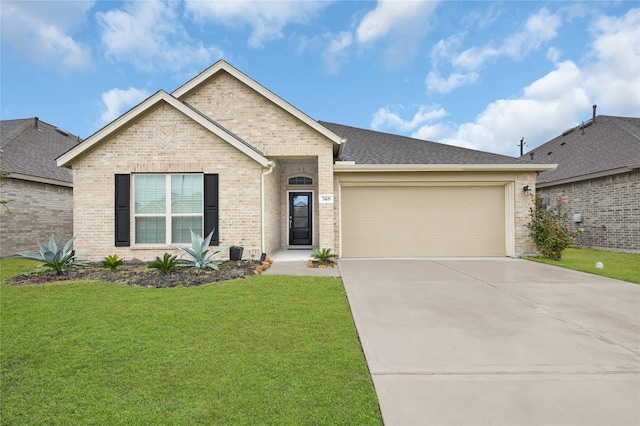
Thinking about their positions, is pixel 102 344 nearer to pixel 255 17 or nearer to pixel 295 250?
pixel 295 250

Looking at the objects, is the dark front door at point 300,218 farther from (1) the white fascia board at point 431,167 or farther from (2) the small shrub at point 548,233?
(2) the small shrub at point 548,233

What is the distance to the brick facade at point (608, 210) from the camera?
11637 mm

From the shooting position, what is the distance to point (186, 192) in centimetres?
878

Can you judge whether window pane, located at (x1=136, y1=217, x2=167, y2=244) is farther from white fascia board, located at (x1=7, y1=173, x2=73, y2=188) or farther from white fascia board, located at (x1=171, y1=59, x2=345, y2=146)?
white fascia board, located at (x1=7, y1=173, x2=73, y2=188)

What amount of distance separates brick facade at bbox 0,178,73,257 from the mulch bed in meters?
5.28

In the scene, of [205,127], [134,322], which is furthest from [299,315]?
[205,127]

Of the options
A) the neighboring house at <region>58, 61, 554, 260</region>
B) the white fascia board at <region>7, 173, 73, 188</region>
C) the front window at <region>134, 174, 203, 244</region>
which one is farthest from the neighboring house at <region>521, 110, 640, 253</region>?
the white fascia board at <region>7, 173, 73, 188</region>

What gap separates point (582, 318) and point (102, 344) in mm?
6182

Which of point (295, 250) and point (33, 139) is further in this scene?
point (33, 139)

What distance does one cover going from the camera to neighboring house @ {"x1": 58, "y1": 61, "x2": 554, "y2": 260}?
343 inches

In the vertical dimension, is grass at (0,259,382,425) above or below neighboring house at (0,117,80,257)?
below

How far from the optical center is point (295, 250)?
11.6 metres

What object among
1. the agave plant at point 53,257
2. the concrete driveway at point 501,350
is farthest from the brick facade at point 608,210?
the agave plant at point 53,257

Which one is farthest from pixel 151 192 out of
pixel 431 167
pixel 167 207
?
pixel 431 167
